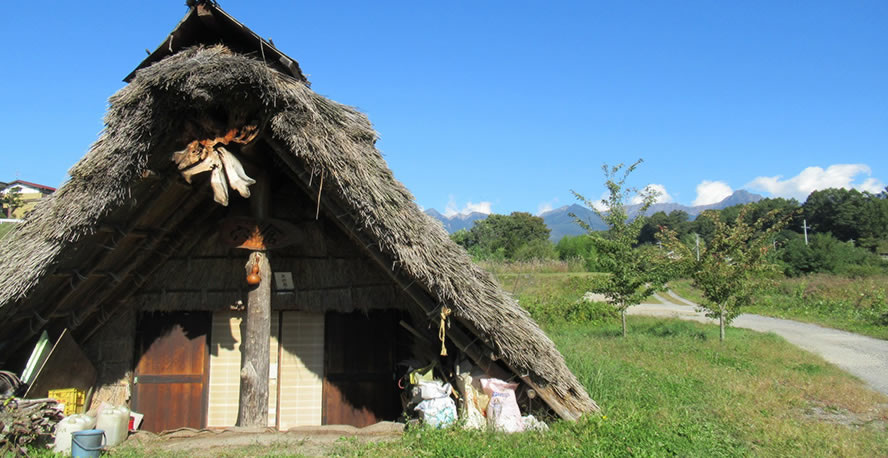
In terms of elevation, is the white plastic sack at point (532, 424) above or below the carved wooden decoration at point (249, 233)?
below

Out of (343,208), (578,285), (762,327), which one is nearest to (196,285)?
(343,208)

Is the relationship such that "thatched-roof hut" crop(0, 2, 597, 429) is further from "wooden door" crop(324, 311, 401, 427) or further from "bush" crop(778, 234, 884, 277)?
"bush" crop(778, 234, 884, 277)

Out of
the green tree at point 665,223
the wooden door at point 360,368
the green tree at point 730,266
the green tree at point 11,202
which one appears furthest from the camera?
the green tree at point 665,223

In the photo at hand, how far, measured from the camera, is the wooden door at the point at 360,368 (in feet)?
20.2

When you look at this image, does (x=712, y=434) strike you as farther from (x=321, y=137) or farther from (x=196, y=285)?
(x=196, y=285)

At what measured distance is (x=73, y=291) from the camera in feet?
17.2

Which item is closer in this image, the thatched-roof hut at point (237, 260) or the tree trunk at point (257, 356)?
the thatched-roof hut at point (237, 260)

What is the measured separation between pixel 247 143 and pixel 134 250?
2.12 metres

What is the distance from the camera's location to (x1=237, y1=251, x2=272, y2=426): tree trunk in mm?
4898

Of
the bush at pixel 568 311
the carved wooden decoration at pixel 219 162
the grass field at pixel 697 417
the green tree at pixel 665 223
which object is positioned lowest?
the grass field at pixel 697 417

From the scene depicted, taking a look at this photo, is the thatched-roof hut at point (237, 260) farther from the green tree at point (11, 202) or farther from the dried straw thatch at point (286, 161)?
the green tree at point (11, 202)

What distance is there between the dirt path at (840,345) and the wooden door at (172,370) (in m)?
9.14

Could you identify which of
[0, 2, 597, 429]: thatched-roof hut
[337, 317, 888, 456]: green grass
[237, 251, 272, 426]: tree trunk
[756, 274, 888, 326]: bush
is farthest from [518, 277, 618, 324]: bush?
[237, 251, 272, 426]: tree trunk

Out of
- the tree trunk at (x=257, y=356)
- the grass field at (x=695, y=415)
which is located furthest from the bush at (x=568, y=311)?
the tree trunk at (x=257, y=356)
